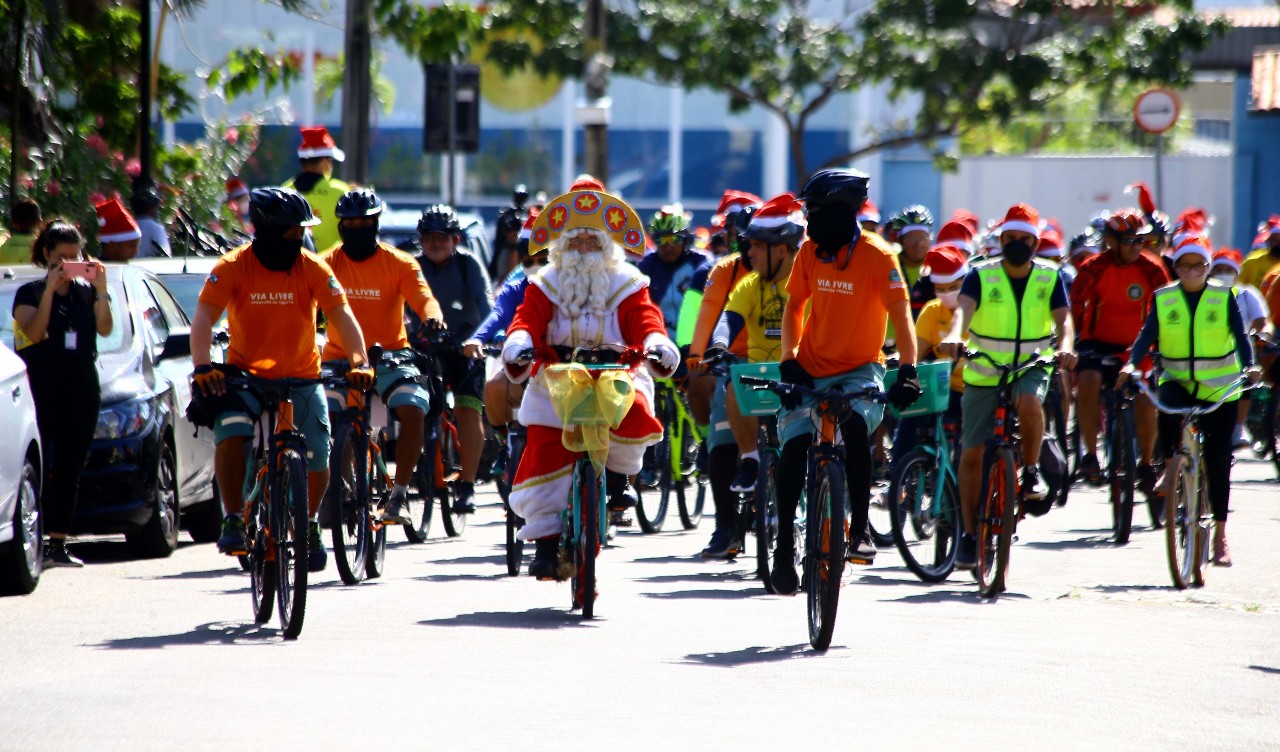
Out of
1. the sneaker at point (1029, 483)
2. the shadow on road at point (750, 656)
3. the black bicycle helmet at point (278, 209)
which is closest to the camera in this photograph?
the shadow on road at point (750, 656)

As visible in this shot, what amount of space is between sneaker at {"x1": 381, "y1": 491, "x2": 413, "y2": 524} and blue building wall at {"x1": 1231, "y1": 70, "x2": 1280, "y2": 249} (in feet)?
90.2

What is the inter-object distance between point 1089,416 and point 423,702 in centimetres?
887

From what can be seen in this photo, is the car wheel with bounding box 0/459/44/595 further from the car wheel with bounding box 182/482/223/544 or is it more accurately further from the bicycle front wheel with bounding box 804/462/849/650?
the bicycle front wheel with bounding box 804/462/849/650

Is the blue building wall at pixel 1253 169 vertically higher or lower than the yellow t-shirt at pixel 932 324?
higher

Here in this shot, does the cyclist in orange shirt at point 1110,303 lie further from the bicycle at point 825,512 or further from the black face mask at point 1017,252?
the bicycle at point 825,512

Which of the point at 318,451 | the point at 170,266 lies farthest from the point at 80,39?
the point at 318,451

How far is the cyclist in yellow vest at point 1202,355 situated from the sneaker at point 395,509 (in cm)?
406

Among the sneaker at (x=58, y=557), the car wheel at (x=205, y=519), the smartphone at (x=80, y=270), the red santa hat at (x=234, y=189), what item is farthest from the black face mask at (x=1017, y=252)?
the red santa hat at (x=234, y=189)

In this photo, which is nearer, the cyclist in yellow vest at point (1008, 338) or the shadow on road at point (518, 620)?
the shadow on road at point (518, 620)

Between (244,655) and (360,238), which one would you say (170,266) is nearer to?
(360,238)

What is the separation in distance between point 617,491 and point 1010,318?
2962 millimetres

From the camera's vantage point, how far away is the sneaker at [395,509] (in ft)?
37.4

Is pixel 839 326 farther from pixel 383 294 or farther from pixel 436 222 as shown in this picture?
pixel 436 222

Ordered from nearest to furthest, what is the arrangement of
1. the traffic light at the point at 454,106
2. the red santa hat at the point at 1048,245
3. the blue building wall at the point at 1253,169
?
the red santa hat at the point at 1048,245
the traffic light at the point at 454,106
the blue building wall at the point at 1253,169
